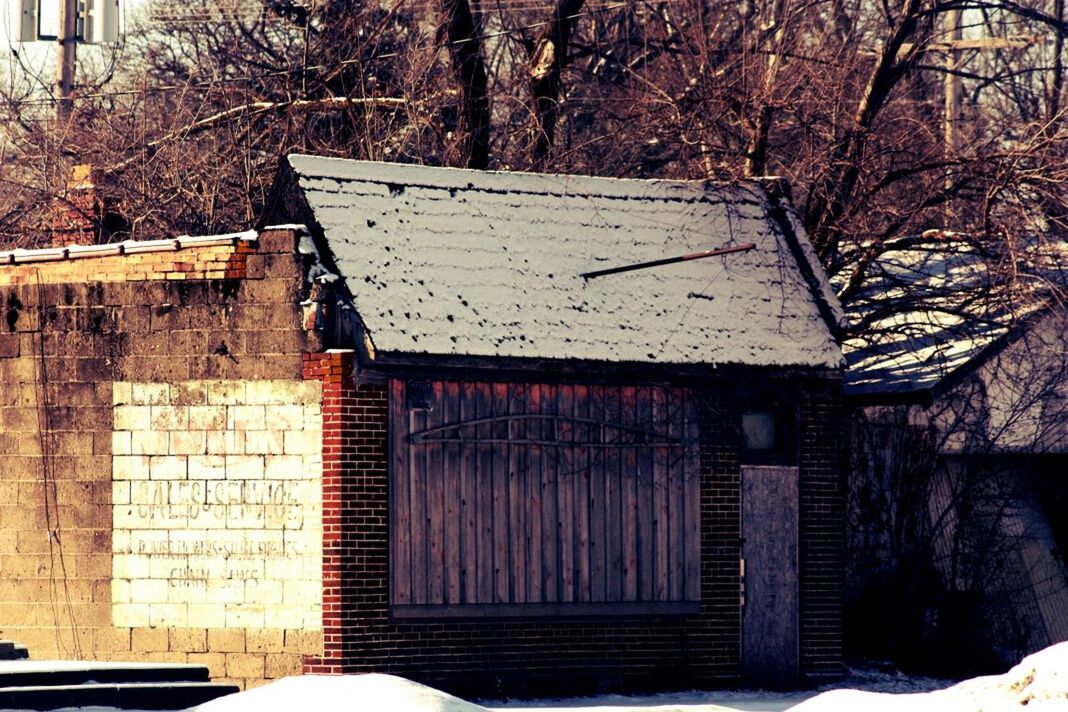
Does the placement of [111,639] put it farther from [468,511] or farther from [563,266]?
[563,266]

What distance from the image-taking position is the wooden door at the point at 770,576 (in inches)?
757

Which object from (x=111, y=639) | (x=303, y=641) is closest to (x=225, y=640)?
(x=303, y=641)

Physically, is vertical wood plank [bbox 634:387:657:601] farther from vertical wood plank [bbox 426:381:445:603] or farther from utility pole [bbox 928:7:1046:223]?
utility pole [bbox 928:7:1046:223]

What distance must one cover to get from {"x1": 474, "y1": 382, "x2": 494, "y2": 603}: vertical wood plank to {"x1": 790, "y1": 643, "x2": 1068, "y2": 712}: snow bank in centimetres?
562

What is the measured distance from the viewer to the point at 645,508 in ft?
61.5

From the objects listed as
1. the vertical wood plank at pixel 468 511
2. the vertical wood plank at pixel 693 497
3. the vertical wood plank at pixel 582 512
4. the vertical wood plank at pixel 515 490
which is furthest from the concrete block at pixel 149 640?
the vertical wood plank at pixel 693 497

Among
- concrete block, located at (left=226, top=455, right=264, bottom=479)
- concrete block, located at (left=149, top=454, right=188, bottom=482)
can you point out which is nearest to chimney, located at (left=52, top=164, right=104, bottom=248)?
concrete block, located at (left=149, top=454, right=188, bottom=482)

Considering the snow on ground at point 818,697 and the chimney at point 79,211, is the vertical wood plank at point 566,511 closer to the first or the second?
the snow on ground at point 818,697

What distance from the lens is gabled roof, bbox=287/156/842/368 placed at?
17.9 m

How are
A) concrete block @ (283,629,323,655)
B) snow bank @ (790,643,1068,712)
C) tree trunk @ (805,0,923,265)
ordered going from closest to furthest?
snow bank @ (790,643,1068,712), concrete block @ (283,629,323,655), tree trunk @ (805,0,923,265)

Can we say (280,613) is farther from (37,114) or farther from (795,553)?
(37,114)

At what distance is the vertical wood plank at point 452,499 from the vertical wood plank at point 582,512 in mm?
1238

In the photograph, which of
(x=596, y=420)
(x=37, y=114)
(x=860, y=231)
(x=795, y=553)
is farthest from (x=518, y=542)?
(x=37, y=114)

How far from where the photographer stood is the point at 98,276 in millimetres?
18516
